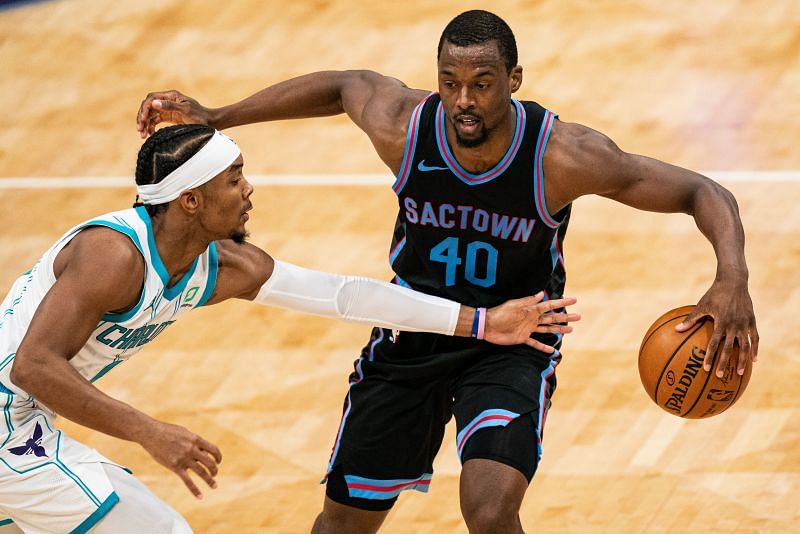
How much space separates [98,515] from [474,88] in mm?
2038

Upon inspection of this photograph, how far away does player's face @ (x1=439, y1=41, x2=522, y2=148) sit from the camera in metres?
4.95

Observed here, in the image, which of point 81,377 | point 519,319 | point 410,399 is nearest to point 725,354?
point 519,319

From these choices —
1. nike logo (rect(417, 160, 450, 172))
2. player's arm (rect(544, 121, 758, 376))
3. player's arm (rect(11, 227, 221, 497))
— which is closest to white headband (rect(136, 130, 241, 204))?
player's arm (rect(11, 227, 221, 497))

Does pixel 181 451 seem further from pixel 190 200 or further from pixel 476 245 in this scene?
pixel 476 245

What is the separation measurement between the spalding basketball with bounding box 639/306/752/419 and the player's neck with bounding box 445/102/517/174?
93 centimetres

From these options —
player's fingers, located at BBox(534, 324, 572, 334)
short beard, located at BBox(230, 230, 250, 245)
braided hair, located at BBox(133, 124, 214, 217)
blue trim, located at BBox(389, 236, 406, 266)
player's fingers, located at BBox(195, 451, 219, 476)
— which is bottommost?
player's fingers, located at BBox(195, 451, 219, 476)

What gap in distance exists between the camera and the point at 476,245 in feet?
17.3

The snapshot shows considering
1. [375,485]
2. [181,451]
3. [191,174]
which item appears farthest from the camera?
[375,485]

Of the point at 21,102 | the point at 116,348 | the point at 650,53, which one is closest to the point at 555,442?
the point at 116,348

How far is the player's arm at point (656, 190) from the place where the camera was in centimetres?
486

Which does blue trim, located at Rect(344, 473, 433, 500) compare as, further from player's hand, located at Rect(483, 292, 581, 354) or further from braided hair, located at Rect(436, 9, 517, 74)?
braided hair, located at Rect(436, 9, 517, 74)

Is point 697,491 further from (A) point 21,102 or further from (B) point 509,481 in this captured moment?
(A) point 21,102

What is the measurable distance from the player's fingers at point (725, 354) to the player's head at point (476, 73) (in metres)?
1.17

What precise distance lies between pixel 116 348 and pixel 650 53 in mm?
6709
